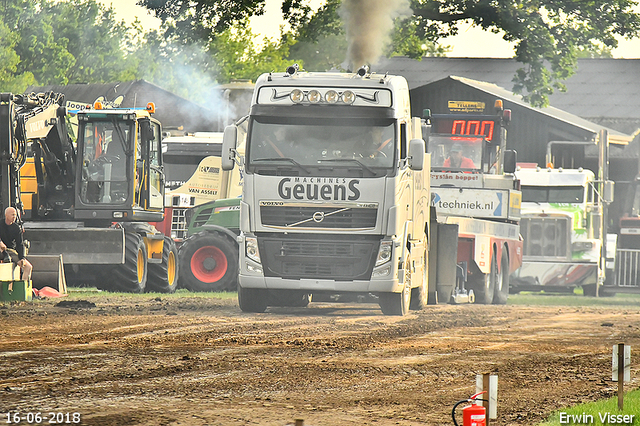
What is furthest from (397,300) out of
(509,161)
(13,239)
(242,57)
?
(242,57)

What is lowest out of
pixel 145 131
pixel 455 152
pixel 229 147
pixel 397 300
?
pixel 397 300

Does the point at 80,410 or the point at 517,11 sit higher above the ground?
the point at 517,11

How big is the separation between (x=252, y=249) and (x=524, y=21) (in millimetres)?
17561

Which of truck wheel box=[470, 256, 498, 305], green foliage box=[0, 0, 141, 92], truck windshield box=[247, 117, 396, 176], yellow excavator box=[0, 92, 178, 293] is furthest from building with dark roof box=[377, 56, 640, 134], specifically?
truck windshield box=[247, 117, 396, 176]

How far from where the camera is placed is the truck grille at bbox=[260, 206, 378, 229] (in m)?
16.0

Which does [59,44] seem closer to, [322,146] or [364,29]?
[364,29]

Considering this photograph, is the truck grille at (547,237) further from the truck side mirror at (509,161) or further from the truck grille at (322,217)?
the truck grille at (322,217)

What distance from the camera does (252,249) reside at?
1634 cm

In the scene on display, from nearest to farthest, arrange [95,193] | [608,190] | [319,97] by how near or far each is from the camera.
Result: [319,97] < [95,193] < [608,190]

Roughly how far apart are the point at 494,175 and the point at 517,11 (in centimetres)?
864

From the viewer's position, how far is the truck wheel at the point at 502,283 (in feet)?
79.2

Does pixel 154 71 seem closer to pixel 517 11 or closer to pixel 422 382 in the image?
pixel 517 11

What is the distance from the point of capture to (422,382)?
395 inches

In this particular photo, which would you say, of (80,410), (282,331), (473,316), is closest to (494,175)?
(473,316)
